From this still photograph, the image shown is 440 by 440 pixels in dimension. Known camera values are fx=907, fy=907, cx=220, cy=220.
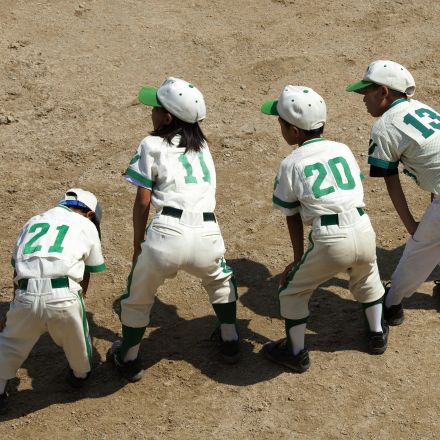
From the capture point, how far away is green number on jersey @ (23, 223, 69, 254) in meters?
5.78

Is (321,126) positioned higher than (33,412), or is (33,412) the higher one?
(321,126)

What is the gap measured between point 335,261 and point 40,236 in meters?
1.91

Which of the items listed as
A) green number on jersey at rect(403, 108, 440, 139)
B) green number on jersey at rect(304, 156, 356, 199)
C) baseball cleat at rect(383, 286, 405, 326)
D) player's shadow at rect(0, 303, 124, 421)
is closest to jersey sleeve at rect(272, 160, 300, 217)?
green number on jersey at rect(304, 156, 356, 199)

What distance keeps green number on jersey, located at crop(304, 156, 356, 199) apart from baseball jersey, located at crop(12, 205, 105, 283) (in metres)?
1.49

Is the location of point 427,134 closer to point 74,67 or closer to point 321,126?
point 321,126

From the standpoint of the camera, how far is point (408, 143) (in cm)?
633

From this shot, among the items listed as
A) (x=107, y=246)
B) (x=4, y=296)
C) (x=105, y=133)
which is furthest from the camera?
(x=105, y=133)

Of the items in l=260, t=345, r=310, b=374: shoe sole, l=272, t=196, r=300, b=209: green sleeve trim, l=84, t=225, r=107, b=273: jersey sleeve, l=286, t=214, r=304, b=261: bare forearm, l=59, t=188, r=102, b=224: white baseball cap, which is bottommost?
l=260, t=345, r=310, b=374: shoe sole

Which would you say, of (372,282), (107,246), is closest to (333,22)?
(107,246)

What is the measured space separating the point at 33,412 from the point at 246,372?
148 cm

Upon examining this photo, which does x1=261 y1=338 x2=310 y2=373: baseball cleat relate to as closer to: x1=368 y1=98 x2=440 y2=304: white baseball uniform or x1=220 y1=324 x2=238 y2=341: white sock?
x1=220 y1=324 x2=238 y2=341: white sock

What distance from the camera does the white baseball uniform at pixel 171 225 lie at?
5844 mm

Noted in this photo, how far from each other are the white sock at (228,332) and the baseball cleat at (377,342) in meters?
0.95

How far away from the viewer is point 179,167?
5973 millimetres
